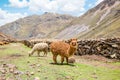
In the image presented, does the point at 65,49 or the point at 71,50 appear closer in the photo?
the point at 71,50

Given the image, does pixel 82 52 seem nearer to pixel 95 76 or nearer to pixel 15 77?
pixel 95 76

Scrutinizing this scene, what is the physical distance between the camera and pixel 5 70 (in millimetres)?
14602

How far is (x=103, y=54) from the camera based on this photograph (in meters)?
24.1

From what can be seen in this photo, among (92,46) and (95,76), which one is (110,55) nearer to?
(92,46)

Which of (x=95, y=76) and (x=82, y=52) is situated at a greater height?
(x=82, y=52)

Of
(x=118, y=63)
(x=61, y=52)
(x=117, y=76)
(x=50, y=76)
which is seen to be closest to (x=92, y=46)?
(x=118, y=63)

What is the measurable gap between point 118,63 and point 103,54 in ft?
9.35

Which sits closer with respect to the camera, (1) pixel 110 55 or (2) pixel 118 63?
(2) pixel 118 63

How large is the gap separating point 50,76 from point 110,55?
10548mm

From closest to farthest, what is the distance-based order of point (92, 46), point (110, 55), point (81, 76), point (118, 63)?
1. point (81, 76)
2. point (118, 63)
3. point (110, 55)
4. point (92, 46)

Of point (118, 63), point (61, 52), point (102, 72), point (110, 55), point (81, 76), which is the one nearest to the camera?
point (81, 76)

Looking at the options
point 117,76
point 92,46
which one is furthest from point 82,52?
point 117,76

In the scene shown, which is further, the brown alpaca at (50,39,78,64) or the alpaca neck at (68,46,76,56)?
the alpaca neck at (68,46,76,56)

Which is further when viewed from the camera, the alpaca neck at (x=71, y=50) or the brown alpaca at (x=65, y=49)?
the alpaca neck at (x=71, y=50)
